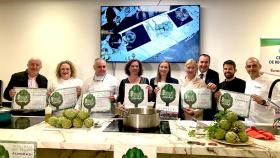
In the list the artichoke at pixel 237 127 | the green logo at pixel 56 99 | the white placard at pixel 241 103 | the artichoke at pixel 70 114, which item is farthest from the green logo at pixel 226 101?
the green logo at pixel 56 99

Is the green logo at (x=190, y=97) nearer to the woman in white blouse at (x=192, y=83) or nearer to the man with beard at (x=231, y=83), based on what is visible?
the woman in white blouse at (x=192, y=83)

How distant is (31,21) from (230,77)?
9.62 ft

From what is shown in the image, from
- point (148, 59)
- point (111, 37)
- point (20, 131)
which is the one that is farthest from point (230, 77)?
point (20, 131)

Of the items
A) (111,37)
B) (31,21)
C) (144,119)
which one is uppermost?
(31,21)

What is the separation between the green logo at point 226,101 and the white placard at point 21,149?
140 centimetres

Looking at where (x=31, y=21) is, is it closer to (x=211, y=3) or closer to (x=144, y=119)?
(x=211, y=3)

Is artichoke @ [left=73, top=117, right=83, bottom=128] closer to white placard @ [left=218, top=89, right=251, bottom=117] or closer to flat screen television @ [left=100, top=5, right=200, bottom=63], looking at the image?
white placard @ [left=218, top=89, right=251, bottom=117]

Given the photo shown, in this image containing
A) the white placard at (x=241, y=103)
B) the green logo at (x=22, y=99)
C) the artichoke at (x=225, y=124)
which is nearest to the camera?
the artichoke at (x=225, y=124)

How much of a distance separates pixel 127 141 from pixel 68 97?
0.93m

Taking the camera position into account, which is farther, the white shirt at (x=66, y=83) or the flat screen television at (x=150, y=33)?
the flat screen television at (x=150, y=33)

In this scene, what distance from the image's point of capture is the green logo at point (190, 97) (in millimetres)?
2395

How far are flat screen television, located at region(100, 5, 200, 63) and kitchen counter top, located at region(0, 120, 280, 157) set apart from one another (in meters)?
2.12

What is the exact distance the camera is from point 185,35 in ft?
12.5

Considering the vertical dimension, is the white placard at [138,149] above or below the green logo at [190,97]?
below
